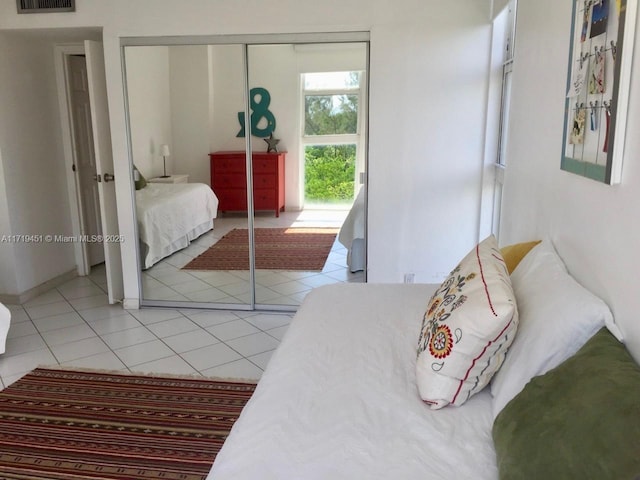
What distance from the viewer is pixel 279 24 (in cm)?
353

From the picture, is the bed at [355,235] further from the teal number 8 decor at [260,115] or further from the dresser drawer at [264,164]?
the teal number 8 decor at [260,115]

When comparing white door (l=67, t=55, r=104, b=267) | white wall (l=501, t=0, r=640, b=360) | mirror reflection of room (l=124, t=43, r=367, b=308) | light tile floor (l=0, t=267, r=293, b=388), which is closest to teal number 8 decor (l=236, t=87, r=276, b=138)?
mirror reflection of room (l=124, t=43, r=367, b=308)

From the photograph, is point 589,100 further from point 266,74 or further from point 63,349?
point 63,349

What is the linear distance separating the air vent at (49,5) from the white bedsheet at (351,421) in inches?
122

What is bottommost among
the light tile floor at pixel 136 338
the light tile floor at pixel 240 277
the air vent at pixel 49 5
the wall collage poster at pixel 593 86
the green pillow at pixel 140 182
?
the light tile floor at pixel 136 338

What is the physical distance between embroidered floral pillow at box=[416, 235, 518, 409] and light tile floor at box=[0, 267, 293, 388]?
165 centimetres

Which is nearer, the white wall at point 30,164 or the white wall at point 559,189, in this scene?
the white wall at point 559,189

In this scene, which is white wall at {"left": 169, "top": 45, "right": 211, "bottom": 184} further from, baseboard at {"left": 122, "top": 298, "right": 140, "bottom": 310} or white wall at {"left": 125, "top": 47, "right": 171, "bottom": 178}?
baseboard at {"left": 122, "top": 298, "right": 140, "bottom": 310}

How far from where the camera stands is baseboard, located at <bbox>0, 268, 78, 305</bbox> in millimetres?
4113

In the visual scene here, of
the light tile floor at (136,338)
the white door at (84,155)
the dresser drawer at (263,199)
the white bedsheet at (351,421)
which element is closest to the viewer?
the white bedsheet at (351,421)

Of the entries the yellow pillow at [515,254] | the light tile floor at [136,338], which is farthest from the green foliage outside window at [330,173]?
the yellow pillow at [515,254]

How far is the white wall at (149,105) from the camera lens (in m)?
3.74

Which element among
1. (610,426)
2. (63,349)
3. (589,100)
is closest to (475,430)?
(610,426)

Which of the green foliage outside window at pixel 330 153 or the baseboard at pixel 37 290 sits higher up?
the green foliage outside window at pixel 330 153
